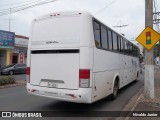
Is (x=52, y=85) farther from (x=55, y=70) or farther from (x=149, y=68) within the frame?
(x=149, y=68)

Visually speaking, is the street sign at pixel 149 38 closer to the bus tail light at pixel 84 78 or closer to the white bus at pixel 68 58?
the white bus at pixel 68 58

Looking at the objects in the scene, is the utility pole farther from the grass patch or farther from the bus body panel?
Result: the grass patch

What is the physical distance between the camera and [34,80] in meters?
8.46

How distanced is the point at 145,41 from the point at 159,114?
386 cm

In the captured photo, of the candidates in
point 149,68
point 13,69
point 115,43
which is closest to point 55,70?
point 115,43

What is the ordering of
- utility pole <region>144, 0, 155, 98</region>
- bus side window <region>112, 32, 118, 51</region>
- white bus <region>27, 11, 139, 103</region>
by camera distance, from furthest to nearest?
bus side window <region>112, 32, 118, 51</region>
utility pole <region>144, 0, 155, 98</region>
white bus <region>27, 11, 139, 103</region>

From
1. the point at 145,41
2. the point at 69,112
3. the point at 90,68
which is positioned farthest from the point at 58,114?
the point at 145,41

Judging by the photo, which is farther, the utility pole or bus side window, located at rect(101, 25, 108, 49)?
the utility pole

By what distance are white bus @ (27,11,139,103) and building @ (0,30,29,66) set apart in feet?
86.1

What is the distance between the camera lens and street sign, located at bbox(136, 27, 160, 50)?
1048 cm

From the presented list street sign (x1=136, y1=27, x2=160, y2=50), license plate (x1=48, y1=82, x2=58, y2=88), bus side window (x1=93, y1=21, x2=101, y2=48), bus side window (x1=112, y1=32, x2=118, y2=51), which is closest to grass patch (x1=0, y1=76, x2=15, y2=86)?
bus side window (x1=112, y1=32, x2=118, y2=51)

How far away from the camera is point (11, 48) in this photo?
116 ft

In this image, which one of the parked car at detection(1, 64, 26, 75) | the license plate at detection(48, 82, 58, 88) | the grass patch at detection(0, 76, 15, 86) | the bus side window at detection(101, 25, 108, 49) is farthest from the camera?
the parked car at detection(1, 64, 26, 75)

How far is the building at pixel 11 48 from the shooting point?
33744mm
